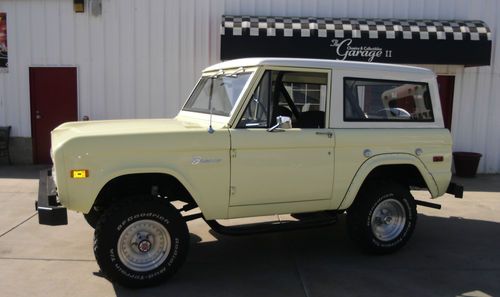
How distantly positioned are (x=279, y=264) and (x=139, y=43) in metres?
6.96

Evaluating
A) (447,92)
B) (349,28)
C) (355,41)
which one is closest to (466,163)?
(447,92)

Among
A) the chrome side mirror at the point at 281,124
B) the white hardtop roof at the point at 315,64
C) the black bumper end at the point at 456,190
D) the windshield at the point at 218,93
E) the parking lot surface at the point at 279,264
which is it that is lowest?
the parking lot surface at the point at 279,264

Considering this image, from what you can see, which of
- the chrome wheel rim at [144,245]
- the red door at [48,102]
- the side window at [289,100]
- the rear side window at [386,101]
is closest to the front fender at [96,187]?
the chrome wheel rim at [144,245]

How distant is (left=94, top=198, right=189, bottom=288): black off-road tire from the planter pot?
7.64m

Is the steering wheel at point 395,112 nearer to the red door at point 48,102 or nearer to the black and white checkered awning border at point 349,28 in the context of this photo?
the black and white checkered awning border at point 349,28

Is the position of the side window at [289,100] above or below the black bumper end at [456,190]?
above

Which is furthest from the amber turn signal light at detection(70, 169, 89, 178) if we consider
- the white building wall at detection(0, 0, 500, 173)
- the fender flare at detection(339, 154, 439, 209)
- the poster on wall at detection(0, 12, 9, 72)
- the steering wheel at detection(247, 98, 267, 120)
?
the poster on wall at detection(0, 12, 9, 72)

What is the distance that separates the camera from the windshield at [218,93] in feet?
15.7

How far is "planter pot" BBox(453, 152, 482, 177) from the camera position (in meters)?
10.1

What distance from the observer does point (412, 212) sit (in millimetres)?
5383

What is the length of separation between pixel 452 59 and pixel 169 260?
7.85 meters

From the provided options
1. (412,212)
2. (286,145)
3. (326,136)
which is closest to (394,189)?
(412,212)

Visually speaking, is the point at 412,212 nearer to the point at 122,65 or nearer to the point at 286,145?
the point at 286,145

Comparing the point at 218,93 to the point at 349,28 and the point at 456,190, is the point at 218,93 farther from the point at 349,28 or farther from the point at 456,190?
the point at 349,28
